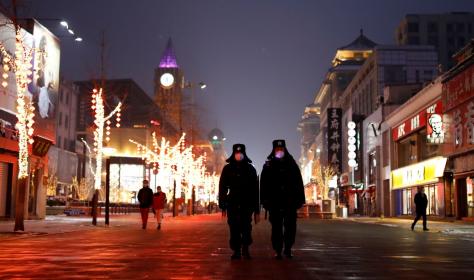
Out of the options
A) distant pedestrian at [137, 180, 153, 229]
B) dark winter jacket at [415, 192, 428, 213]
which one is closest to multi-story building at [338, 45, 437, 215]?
dark winter jacket at [415, 192, 428, 213]

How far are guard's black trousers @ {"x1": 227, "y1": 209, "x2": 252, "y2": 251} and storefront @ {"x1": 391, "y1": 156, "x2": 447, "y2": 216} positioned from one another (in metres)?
32.3

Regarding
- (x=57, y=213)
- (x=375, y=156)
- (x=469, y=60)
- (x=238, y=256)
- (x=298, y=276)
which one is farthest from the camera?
(x=375, y=156)

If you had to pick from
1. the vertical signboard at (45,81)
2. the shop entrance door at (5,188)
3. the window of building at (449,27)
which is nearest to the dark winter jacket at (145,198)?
the shop entrance door at (5,188)

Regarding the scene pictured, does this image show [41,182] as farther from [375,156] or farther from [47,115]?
[375,156]

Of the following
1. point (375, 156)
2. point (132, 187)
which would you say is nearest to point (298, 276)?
point (375, 156)

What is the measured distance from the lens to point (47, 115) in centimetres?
3725

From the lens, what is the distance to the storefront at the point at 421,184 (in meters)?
43.1

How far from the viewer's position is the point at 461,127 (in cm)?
3797

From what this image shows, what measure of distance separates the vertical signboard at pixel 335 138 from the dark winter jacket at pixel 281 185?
7707 cm

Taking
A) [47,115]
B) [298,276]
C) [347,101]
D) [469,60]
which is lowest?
[298,276]

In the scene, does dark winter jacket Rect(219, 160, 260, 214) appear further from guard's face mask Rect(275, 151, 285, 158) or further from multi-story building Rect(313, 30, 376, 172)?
multi-story building Rect(313, 30, 376, 172)

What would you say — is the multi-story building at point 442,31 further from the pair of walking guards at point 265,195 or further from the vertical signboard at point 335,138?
the pair of walking guards at point 265,195

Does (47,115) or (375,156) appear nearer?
(47,115)

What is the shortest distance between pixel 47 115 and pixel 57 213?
14261 mm
